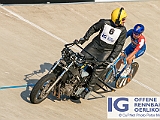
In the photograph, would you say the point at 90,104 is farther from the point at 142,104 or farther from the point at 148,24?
the point at 148,24

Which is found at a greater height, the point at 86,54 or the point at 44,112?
the point at 86,54

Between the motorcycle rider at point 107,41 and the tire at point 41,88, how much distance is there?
0.92 metres

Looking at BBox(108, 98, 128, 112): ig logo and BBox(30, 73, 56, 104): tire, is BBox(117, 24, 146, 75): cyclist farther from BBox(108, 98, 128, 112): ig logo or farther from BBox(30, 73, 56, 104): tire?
BBox(30, 73, 56, 104): tire

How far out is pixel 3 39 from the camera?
12.6 m

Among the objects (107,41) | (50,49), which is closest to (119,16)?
(107,41)

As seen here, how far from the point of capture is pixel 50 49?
1259 cm

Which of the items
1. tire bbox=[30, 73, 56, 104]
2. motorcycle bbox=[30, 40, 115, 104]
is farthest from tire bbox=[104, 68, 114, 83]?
tire bbox=[30, 73, 56, 104]

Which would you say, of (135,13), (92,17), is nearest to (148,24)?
(135,13)

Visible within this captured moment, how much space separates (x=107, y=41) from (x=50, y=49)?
2.84 metres

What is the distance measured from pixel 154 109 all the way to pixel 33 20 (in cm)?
547

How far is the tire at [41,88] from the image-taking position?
9.02 metres

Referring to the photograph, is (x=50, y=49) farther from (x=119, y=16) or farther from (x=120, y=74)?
(x=119, y=16)

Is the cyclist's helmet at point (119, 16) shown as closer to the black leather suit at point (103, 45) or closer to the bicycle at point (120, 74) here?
the black leather suit at point (103, 45)

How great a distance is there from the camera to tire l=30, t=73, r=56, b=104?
902cm
